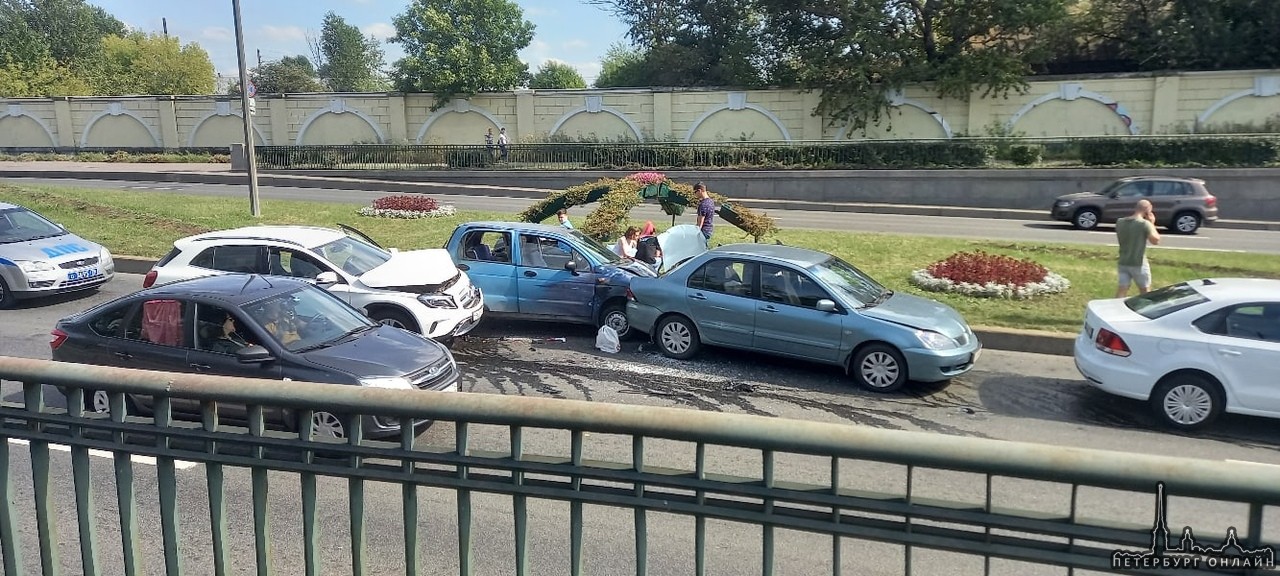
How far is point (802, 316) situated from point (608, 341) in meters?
2.56

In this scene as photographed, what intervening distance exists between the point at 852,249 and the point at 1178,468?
15718mm

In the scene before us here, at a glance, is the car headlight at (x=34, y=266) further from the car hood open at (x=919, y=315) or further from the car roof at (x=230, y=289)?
the car hood open at (x=919, y=315)

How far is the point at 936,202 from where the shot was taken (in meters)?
31.0

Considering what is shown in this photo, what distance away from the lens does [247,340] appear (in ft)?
25.1

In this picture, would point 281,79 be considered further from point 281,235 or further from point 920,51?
point 281,235

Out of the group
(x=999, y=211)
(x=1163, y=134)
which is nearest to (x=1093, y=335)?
(x=999, y=211)

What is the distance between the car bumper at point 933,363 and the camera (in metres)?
9.45

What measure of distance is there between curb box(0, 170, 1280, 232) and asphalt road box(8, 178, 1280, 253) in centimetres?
55

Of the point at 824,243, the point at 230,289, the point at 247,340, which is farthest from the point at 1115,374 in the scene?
the point at 824,243

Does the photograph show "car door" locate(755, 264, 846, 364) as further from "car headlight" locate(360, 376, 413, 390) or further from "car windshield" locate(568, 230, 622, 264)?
"car headlight" locate(360, 376, 413, 390)

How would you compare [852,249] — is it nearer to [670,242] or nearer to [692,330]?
[670,242]

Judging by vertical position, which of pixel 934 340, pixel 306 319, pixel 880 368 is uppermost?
pixel 306 319

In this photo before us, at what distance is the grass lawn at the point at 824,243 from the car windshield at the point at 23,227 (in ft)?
7.10

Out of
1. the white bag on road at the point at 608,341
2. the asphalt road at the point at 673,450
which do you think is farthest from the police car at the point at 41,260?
the white bag on road at the point at 608,341
